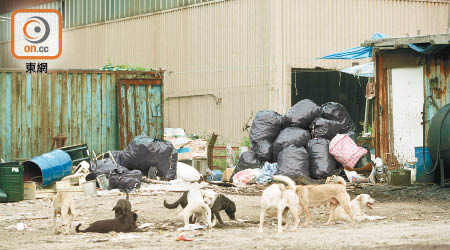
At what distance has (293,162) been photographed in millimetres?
14633

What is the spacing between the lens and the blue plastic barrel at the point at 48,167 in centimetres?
1361

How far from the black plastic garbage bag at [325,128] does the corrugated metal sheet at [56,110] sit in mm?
3908

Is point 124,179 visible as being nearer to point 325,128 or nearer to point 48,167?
point 48,167

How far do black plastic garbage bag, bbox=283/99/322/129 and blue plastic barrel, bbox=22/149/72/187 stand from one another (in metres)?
4.59

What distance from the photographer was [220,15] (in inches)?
964

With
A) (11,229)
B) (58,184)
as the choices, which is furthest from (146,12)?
(11,229)

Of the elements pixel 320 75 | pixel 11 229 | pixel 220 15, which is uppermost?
pixel 220 15

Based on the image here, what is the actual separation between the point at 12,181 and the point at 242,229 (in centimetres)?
543

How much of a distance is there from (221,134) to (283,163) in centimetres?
971

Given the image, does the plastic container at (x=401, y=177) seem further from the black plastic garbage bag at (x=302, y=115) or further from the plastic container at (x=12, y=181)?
the plastic container at (x=12, y=181)

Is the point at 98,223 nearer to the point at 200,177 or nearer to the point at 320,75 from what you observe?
the point at 200,177

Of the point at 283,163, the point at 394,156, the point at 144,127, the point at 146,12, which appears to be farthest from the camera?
the point at 146,12

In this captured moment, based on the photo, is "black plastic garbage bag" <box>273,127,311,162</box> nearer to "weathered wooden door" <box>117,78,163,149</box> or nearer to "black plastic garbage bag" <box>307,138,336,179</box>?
"black plastic garbage bag" <box>307,138,336,179</box>


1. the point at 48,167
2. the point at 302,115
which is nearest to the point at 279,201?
the point at 48,167
